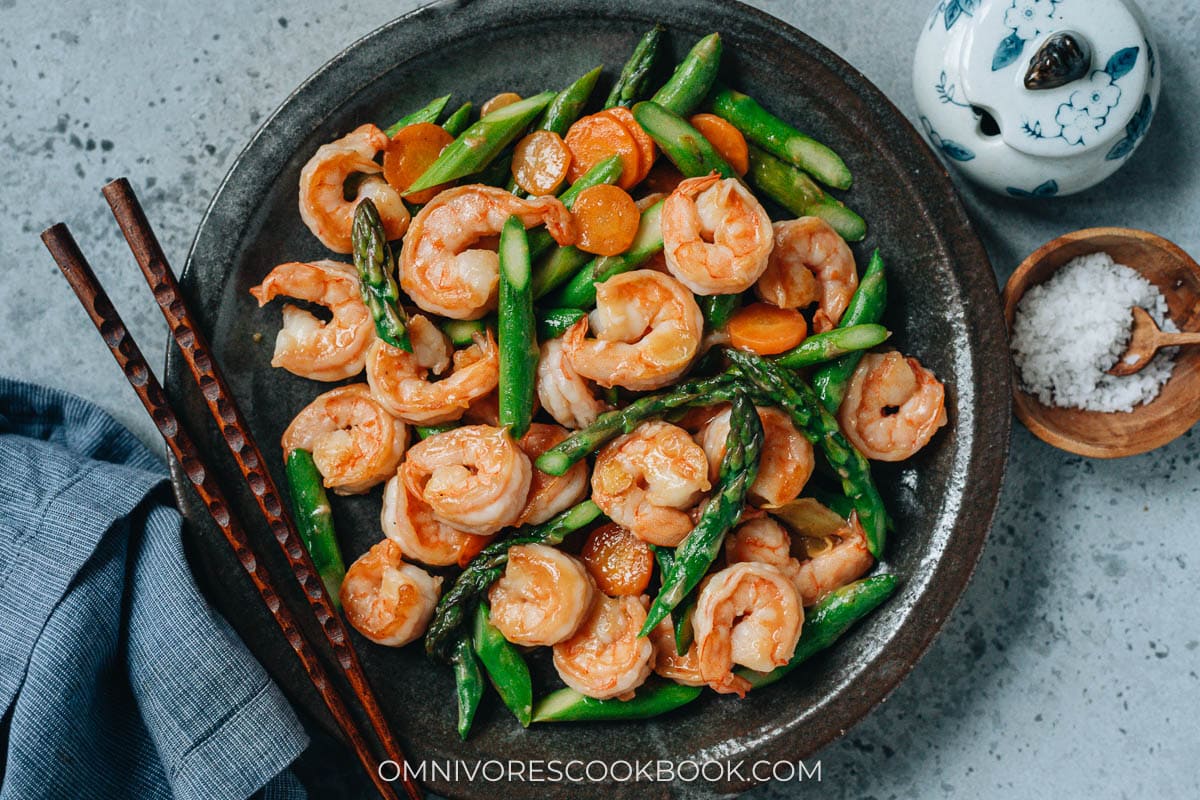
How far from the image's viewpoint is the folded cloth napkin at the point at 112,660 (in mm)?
2740

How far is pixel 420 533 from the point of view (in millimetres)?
2760

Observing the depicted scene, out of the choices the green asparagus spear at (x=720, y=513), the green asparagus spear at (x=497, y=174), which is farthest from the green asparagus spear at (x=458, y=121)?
the green asparagus spear at (x=720, y=513)

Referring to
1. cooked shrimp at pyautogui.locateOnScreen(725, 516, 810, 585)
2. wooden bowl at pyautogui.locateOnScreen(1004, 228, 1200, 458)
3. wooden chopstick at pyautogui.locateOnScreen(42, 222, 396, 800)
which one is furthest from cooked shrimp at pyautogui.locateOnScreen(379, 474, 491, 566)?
wooden bowl at pyautogui.locateOnScreen(1004, 228, 1200, 458)

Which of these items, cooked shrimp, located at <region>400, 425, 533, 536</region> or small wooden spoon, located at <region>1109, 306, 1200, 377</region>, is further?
small wooden spoon, located at <region>1109, 306, 1200, 377</region>

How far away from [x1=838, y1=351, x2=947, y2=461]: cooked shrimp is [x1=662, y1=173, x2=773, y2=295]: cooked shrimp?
484 mm

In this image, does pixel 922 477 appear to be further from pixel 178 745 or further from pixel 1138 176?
pixel 178 745

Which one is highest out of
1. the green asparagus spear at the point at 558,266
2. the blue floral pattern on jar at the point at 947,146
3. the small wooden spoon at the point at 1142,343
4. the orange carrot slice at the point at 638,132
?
the orange carrot slice at the point at 638,132

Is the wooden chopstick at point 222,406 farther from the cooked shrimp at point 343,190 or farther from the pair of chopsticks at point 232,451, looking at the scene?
the cooked shrimp at point 343,190

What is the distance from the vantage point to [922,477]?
2.89 metres

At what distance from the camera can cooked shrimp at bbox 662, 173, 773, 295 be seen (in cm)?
254

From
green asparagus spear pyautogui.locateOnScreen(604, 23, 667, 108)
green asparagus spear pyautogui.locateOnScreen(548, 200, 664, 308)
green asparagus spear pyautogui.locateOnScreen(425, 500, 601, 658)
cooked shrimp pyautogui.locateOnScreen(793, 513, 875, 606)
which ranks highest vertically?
green asparagus spear pyautogui.locateOnScreen(604, 23, 667, 108)

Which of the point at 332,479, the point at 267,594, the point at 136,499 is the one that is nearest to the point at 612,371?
the point at 332,479

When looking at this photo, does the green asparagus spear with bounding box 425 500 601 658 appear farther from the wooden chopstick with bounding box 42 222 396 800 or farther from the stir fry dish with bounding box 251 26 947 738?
the wooden chopstick with bounding box 42 222 396 800

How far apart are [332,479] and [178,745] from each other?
0.88 meters
